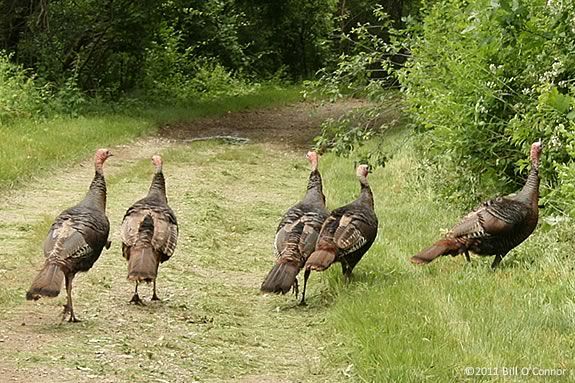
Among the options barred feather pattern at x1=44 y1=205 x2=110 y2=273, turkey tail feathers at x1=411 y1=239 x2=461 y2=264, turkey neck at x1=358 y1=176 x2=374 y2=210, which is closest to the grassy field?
turkey tail feathers at x1=411 y1=239 x2=461 y2=264

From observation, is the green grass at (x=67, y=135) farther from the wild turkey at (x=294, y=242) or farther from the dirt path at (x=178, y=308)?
the wild turkey at (x=294, y=242)

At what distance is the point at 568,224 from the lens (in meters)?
8.95

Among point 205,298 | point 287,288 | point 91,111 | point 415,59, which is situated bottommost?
point 91,111

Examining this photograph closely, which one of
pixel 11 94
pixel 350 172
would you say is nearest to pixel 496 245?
pixel 350 172

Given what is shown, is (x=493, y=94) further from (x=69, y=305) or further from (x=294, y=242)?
(x=69, y=305)

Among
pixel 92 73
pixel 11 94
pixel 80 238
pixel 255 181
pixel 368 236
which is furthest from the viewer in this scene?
pixel 92 73

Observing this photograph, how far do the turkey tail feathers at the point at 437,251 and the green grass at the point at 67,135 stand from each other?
724cm

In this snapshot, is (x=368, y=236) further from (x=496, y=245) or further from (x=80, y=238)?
(x=80, y=238)

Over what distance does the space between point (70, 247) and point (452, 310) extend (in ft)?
10.0

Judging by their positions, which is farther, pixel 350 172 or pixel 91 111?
pixel 91 111

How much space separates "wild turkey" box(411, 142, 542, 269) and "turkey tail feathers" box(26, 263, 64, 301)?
3165 mm

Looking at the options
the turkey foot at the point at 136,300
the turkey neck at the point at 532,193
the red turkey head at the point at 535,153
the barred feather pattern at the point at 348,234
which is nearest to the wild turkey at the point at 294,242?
the barred feather pattern at the point at 348,234

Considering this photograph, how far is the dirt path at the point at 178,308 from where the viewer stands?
643 cm

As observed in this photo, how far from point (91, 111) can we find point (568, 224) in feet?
49.0
